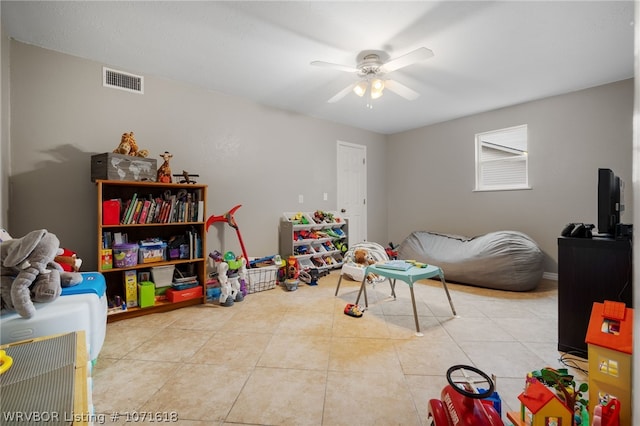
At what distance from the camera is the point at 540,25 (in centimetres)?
220

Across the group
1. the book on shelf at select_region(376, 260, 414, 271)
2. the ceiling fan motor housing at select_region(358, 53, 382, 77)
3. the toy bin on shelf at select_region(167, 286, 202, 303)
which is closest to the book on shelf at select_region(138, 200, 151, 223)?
the toy bin on shelf at select_region(167, 286, 202, 303)

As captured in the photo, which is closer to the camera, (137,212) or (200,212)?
(137,212)

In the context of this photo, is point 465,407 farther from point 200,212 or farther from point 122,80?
point 122,80

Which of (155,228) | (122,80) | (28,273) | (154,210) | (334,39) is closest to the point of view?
(28,273)

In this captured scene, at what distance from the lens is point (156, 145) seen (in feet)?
10.0

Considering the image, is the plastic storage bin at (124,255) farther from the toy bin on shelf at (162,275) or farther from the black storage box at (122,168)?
the black storage box at (122,168)

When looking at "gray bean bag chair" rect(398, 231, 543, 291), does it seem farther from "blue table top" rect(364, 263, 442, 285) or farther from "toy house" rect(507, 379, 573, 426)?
"toy house" rect(507, 379, 573, 426)

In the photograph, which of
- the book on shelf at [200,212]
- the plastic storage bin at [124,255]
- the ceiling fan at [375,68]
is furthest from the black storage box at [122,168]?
the ceiling fan at [375,68]

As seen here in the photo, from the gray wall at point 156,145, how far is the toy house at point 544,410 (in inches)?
126

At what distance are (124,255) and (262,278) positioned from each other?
1.44 m

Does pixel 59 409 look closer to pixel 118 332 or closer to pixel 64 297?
pixel 64 297

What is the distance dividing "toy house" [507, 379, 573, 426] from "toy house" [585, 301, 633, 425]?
0.88ft

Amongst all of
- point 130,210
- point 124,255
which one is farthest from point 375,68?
point 124,255

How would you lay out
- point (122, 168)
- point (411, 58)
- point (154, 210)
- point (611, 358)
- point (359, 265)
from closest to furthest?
point (611, 358)
point (411, 58)
point (122, 168)
point (154, 210)
point (359, 265)
